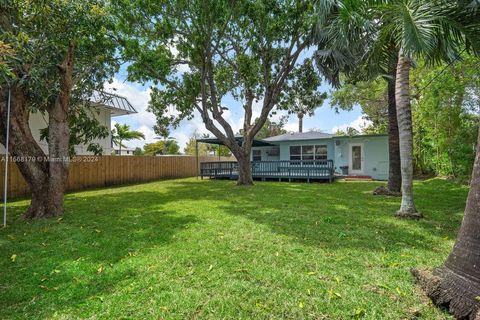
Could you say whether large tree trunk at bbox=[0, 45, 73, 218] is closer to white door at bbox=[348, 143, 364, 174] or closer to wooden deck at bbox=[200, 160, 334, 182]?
wooden deck at bbox=[200, 160, 334, 182]

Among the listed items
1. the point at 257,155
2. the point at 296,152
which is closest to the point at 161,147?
the point at 257,155

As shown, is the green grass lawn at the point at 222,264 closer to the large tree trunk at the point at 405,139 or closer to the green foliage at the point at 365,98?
the large tree trunk at the point at 405,139

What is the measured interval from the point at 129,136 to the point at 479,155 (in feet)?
78.9

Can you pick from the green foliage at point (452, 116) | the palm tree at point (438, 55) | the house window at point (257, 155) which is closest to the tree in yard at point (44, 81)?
the palm tree at point (438, 55)

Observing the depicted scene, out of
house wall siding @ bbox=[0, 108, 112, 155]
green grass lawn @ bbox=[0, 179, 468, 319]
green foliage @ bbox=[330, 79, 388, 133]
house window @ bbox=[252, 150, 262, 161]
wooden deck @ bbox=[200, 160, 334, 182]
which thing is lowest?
green grass lawn @ bbox=[0, 179, 468, 319]

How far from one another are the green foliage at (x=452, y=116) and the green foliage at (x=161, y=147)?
25.6 meters

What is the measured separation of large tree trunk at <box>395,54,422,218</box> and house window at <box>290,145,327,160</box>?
12819mm

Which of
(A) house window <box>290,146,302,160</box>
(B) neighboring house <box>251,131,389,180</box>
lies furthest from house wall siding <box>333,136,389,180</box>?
(A) house window <box>290,146,302,160</box>

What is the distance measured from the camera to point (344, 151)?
714 inches

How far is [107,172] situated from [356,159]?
14937 mm

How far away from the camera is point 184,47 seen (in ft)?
37.9

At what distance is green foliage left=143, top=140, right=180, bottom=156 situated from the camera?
32.0m

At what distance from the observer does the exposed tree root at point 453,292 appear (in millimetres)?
2336

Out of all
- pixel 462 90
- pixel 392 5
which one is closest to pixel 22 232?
pixel 392 5
